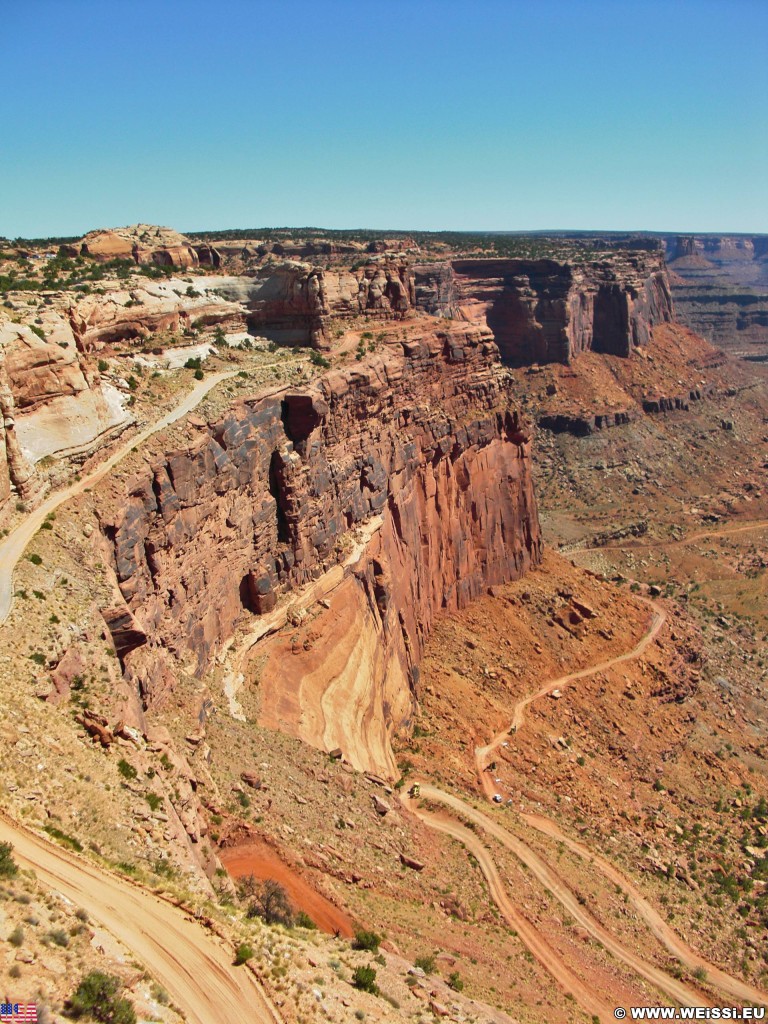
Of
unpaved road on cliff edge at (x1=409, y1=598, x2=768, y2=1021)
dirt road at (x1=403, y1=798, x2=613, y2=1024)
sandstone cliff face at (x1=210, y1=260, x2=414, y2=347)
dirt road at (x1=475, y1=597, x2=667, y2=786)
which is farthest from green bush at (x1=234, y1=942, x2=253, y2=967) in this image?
sandstone cliff face at (x1=210, y1=260, x2=414, y2=347)

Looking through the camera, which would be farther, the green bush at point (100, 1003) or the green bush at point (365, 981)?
the green bush at point (365, 981)

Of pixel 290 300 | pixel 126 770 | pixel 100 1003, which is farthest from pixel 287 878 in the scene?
pixel 290 300

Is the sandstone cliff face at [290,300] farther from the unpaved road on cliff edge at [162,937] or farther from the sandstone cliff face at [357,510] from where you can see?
the unpaved road on cliff edge at [162,937]

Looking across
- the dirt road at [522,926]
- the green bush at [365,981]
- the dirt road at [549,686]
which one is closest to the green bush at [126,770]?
the green bush at [365,981]

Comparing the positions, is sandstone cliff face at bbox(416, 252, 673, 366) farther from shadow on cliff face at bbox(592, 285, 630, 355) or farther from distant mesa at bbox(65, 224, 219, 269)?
distant mesa at bbox(65, 224, 219, 269)

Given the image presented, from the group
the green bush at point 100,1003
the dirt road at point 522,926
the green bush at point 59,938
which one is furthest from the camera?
the dirt road at point 522,926

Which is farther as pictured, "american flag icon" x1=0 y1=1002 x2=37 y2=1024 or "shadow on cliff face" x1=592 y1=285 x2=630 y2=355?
"shadow on cliff face" x1=592 y1=285 x2=630 y2=355

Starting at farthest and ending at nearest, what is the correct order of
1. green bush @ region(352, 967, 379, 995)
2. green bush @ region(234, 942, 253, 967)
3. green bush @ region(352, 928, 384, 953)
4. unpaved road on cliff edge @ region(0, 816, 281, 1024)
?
green bush @ region(352, 928, 384, 953) < green bush @ region(352, 967, 379, 995) < green bush @ region(234, 942, 253, 967) < unpaved road on cliff edge @ region(0, 816, 281, 1024)

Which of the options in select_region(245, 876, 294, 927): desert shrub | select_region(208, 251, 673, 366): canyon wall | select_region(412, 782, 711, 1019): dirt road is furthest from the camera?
select_region(208, 251, 673, 366): canyon wall
